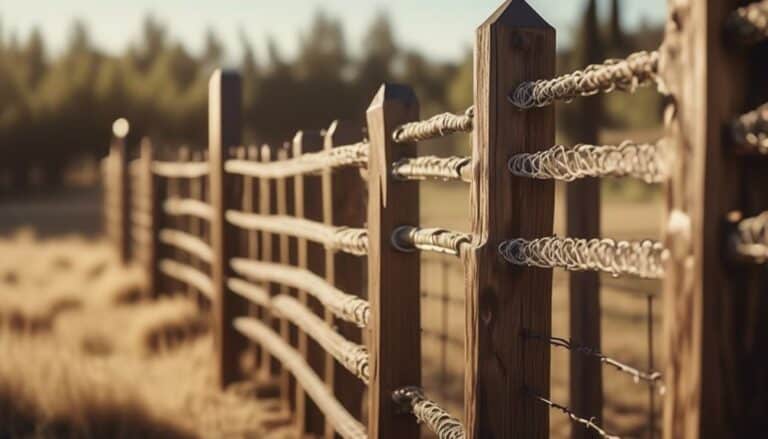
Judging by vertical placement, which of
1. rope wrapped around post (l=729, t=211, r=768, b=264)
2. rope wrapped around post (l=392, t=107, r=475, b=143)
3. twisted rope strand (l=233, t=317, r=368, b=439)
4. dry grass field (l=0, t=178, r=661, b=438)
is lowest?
dry grass field (l=0, t=178, r=661, b=438)

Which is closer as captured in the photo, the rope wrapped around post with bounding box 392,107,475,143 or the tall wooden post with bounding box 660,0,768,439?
the tall wooden post with bounding box 660,0,768,439

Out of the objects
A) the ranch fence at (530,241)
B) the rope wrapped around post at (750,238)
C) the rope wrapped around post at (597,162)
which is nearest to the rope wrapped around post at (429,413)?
the ranch fence at (530,241)

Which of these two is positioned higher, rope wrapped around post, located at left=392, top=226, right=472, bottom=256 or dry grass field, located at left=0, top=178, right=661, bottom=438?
rope wrapped around post, located at left=392, top=226, right=472, bottom=256

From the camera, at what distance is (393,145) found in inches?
144

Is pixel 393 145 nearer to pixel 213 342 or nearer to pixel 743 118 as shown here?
pixel 743 118

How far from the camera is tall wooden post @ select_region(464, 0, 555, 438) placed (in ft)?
9.17

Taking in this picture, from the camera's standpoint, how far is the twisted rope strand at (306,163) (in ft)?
13.6

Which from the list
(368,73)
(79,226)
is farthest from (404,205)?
(368,73)

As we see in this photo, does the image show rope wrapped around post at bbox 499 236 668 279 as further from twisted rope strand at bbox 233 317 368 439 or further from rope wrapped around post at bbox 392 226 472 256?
twisted rope strand at bbox 233 317 368 439

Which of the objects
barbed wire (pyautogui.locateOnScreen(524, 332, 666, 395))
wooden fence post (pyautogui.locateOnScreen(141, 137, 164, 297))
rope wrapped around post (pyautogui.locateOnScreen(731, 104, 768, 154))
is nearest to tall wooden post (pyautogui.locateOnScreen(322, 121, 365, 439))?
barbed wire (pyautogui.locateOnScreen(524, 332, 666, 395))

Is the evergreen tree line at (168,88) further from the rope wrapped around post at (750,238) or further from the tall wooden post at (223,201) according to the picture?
the rope wrapped around post at (750,238)

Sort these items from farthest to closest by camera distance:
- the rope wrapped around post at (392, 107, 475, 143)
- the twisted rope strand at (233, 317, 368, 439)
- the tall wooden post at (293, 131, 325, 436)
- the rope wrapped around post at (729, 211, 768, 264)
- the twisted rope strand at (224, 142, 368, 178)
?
the tall wooden post at (293, 131, 325, 436) → the twisted rope strand at (233, 317, 368, 439) → the twisted rope strand at (224, 142, 368, 178) → the rope wrapped around post at (392, 107, 475, 143) → the rope wrapped around post at (729, 211, 768, 264)

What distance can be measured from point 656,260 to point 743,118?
0.34m

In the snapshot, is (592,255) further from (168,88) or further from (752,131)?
(168,88)
